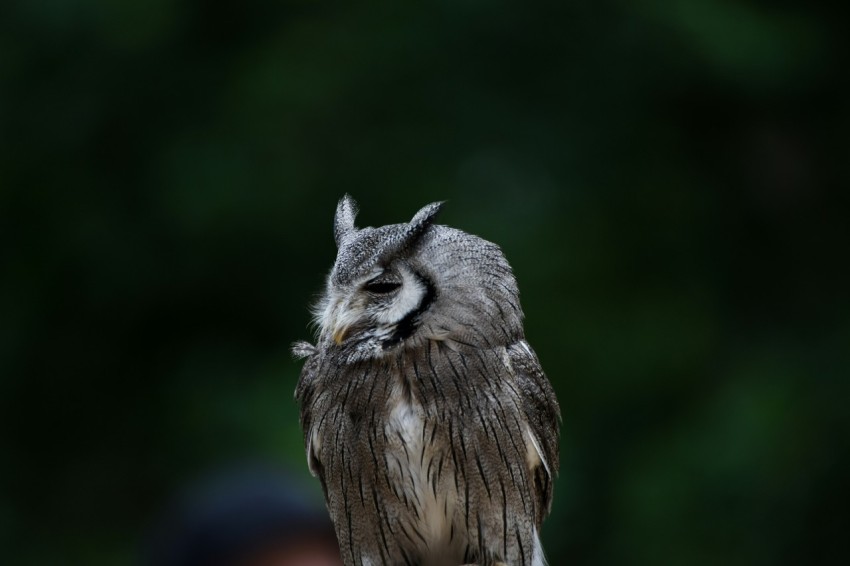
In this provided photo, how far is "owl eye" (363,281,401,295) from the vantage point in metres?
2.72

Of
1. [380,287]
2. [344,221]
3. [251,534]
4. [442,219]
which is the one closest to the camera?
[251,534]

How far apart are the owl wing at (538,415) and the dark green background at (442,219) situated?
2.86 metres

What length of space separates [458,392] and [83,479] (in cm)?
427

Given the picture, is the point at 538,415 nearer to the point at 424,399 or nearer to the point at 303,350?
the point at 424,399

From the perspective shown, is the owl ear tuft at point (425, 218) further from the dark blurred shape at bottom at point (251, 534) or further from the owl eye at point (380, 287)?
the dark blurred shape at bottom at point (251, 534)

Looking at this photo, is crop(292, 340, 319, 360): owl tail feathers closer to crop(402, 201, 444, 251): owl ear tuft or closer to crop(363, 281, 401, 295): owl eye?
crop(363, 281, 401, 295): owl eye

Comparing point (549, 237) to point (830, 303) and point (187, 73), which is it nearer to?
point (830, 303)

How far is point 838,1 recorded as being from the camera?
20.9 feet

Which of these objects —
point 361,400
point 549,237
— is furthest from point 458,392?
point 549,237

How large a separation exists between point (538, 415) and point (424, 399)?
35cm

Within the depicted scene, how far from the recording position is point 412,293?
276 cm

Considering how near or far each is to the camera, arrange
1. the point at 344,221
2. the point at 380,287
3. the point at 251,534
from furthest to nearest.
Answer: the point at 344,221
the point at 380,287
the point at 251,534

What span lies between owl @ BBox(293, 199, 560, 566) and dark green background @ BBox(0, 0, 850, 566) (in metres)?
3.00

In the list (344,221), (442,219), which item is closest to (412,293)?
(344,221)
